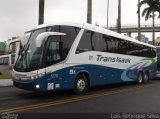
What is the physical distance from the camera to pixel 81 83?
1712cm

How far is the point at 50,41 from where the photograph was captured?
15320 mm

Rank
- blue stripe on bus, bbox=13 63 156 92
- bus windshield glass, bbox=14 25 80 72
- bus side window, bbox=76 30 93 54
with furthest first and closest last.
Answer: bus side window, bbox=76 30 93 54, bus windshield glass, bbox=14 25 80 72, blue stripe on bus, bbox=13 63 156 92

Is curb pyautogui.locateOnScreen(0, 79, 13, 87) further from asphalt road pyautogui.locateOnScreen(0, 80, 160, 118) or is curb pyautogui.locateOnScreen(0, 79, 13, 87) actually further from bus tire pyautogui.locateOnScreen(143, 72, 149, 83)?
bus tire pyautogui.locateOnScreen(143, 72, 149, 83)

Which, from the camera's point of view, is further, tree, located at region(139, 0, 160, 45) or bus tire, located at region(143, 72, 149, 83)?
tree, located at region(139, 0, 160, 45)

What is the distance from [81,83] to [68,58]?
1584mm

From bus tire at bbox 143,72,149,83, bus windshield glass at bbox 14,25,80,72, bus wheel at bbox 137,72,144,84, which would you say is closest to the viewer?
bus windshield glass at bbox 14,25,80,72

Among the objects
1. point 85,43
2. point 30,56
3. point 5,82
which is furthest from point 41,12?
point 30,56

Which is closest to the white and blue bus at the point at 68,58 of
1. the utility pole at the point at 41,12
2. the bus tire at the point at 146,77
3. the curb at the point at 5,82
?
the bus tire at the point at 146,77

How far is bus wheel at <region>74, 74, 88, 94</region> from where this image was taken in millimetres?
16866

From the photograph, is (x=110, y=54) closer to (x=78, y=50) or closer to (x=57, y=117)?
(x=78, y=50)

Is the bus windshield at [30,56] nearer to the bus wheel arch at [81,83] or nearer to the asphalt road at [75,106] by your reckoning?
the asphalt road at [75,106]

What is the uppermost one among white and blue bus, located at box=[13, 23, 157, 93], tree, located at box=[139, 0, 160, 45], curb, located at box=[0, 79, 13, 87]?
tree, located at box=[139, 0, 160, 45]

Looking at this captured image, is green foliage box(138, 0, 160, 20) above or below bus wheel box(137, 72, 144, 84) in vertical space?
above

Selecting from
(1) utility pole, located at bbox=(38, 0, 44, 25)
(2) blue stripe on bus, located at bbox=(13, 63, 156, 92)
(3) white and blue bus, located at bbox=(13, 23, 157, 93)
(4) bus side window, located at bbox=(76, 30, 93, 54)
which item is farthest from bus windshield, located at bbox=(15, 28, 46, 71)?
(1) utility pole, located at bbox=(38, 0, 44, 25)
